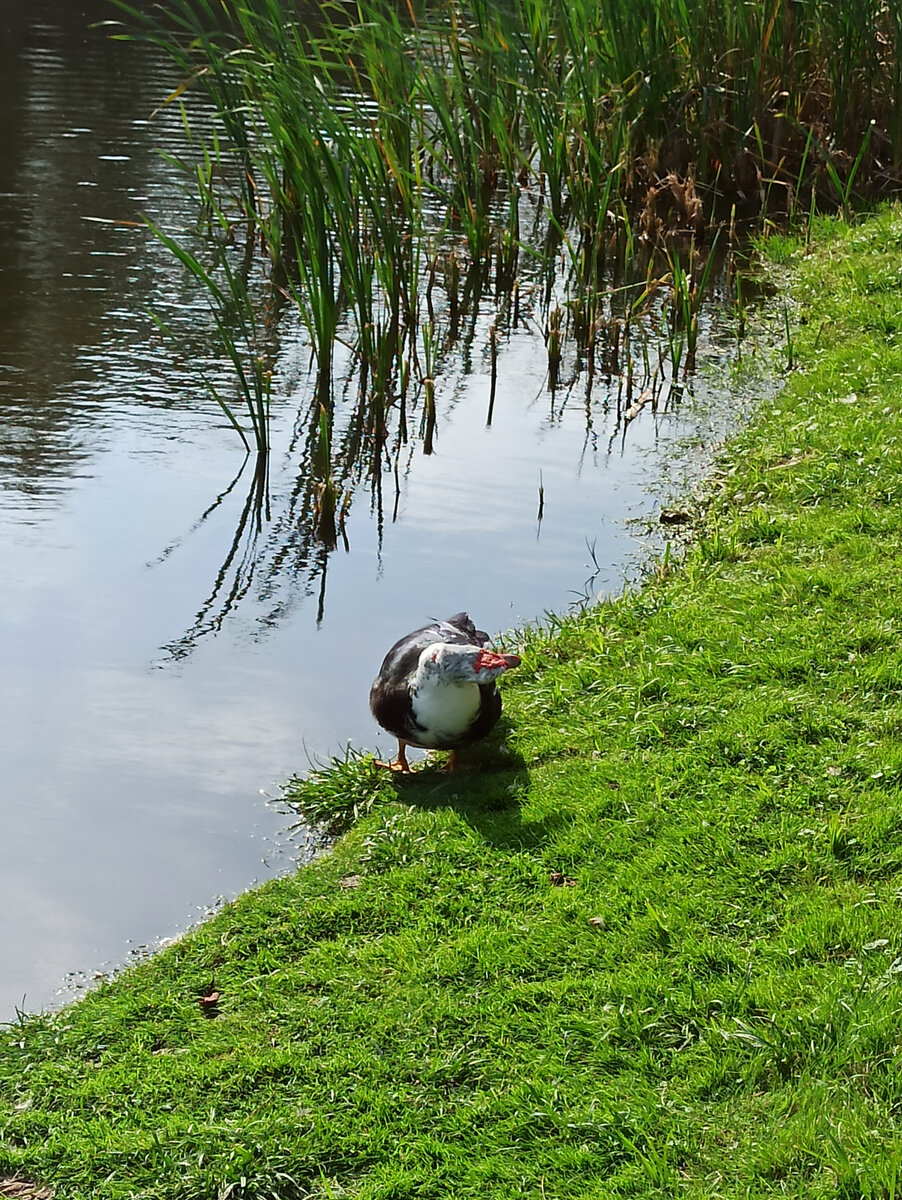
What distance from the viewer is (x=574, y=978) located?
11.3ft

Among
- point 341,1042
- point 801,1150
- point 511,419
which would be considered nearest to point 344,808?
point 341,1042

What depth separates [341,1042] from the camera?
334cm

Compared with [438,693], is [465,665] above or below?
above

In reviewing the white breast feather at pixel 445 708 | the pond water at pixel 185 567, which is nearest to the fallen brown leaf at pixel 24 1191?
the pond water at pixel 185 567

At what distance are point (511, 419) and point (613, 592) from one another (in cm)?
236

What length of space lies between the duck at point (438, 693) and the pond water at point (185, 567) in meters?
0.53

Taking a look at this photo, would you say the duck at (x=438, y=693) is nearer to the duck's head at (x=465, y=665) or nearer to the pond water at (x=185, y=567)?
the duck's head at (x=465, y=665)

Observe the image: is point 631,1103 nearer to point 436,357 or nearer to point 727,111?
point 436,357

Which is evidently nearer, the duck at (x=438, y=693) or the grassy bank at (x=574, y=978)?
the grassy bank at (x=574, y=978)

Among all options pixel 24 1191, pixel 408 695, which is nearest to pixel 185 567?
pixel 408 695

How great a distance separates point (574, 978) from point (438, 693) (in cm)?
124

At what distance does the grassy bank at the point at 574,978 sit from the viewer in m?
2.94

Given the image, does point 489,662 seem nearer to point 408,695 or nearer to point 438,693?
point 438,693

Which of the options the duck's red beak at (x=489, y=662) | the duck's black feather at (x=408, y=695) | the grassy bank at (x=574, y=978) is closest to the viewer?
the grassy bank at (x=574, y=978)
